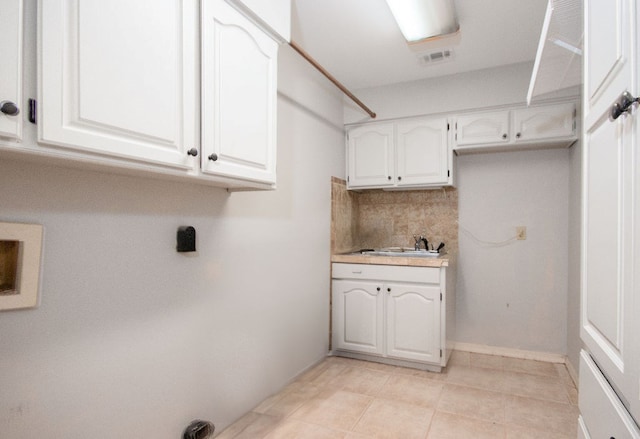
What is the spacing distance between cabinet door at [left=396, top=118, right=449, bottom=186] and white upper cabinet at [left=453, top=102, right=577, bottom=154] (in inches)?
5.2

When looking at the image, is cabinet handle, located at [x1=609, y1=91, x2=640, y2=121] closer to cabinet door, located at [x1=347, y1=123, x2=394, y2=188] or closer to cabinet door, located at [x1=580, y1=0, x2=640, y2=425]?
cabinet door, located at [x1=580, y1=0, x2=640, y2=425]

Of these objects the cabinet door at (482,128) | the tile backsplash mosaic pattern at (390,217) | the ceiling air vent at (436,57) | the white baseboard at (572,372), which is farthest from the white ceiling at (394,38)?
the white baseboard at (572,372)

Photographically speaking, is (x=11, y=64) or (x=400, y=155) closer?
(x=11, y=64)

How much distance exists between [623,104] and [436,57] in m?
2.36

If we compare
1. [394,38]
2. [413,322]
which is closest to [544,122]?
[394,38]

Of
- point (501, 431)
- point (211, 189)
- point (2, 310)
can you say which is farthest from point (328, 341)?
point (2, 310)

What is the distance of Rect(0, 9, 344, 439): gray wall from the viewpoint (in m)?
1.17

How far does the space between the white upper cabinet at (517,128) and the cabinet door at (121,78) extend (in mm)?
2465

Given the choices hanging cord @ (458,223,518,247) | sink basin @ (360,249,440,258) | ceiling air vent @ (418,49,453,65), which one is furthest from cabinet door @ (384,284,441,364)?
ceiling air vent @ (418,49,453,65)

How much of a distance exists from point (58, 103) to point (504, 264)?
3.35 metres

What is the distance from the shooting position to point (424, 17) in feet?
6.93

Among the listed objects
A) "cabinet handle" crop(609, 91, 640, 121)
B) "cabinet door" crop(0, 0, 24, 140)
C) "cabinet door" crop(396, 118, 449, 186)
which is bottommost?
"cabinet handle" crop(609, 91, 640, 121)

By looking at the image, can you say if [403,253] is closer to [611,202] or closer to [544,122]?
[544,122]

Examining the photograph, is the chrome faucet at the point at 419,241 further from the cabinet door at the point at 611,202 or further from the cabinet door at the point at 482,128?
the cabinet door at the point at 611,202
